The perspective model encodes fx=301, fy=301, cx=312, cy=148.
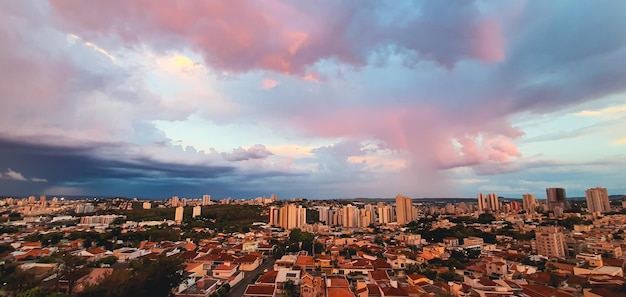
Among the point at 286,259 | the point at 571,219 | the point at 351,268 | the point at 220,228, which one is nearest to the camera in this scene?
the point at 351,268

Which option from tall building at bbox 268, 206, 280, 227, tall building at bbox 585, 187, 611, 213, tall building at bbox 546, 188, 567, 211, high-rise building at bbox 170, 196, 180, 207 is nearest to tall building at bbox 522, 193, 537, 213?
tall building at bbox 546, 188, 567, 211

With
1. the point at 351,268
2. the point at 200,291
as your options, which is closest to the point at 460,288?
the point at 351,268

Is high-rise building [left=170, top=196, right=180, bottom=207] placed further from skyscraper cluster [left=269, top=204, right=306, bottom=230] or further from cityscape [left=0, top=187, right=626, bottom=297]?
skyscraper cluster [left=269, top=204, right=306, bottom=230]

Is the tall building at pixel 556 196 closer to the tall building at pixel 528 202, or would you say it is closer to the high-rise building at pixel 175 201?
the tall building at pixel 528 202

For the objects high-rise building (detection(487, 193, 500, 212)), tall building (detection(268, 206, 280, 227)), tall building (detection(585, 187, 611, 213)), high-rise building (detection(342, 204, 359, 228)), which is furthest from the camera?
high-rise building (detection(487, 193, 500, 212))

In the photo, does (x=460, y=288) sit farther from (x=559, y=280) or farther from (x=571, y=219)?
(x=571, y=219)

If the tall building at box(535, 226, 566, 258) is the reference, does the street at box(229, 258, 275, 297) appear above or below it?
below

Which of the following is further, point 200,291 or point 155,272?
point 200,291
